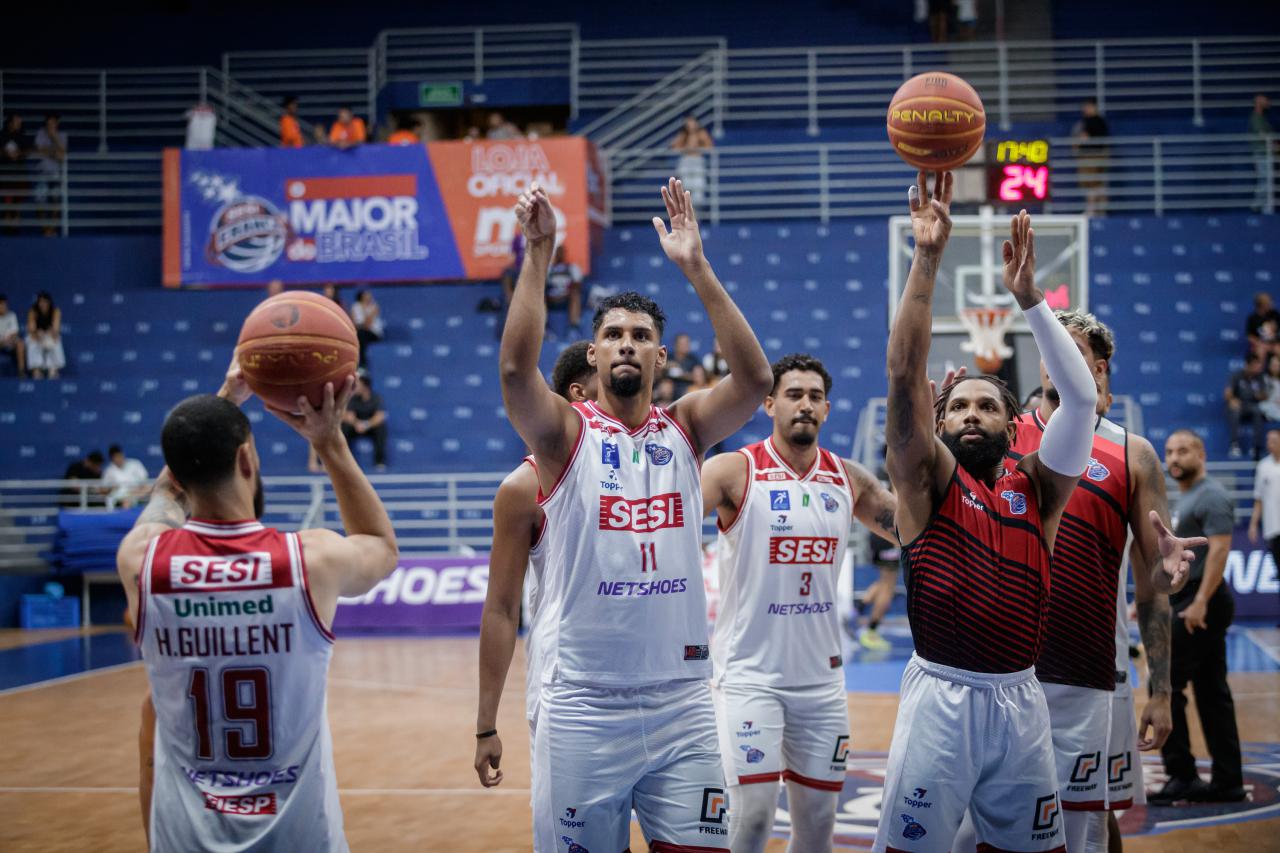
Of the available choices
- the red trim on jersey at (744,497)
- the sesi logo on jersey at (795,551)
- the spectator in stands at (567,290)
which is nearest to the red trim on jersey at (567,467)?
the red trim on jersey at (744,497)

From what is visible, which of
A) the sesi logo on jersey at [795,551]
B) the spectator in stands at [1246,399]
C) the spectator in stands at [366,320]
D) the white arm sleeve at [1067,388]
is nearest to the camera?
the white arm sleeve at [1067,388]

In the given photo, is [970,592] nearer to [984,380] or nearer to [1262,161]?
[984,380]

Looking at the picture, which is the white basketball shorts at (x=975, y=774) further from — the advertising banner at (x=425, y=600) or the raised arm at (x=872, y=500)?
the advertising banner at (x=425, y=600)

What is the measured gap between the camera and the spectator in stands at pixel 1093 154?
73.9ft

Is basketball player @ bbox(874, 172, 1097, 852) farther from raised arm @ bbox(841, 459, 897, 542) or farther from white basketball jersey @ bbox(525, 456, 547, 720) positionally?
raised arm @ bbox(841, 459, 897, 542)

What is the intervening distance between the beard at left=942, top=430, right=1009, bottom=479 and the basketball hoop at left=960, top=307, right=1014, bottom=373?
1046 centimetres

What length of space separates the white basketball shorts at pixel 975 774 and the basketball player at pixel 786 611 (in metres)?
1.50

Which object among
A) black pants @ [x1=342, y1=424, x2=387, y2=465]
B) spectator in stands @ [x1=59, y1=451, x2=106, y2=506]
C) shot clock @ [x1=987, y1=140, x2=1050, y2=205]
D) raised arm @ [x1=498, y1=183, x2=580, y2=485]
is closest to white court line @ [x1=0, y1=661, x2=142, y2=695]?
spectator in stands @ [x1=59, y1=451, x2=106, y2=506]

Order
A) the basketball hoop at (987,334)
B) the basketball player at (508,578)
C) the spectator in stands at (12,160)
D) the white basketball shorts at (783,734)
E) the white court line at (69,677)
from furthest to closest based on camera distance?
the spectator in stands at (12,160) → the basketball hoop at (987,334) → the white court line at (69,677) → the white basketball shorts at (783,734) → the basketball player at (508,578)

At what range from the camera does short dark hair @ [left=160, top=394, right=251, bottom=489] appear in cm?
359

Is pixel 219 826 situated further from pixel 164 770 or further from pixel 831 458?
pixel 831 458

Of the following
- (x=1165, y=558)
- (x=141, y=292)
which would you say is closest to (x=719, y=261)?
(x=141, y=292)

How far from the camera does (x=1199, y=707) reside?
827cm

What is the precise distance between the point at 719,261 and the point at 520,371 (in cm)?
1869
